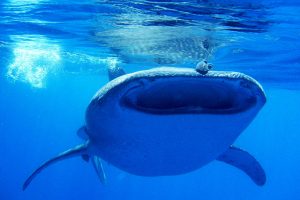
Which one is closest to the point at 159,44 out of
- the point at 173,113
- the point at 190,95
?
the point at 190,95

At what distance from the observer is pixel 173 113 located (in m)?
3.25

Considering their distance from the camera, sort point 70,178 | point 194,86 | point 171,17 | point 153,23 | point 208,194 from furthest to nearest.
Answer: point 208,194, point 70,178, point 153,23, point 171,17, point 194,86

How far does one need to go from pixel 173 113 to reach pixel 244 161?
3.51 meters

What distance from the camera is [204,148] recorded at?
13.3 ft

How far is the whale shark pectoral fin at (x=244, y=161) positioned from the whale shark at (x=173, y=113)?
1.52 metres

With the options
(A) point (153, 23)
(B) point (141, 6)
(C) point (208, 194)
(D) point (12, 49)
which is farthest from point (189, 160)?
(C) point (208, 194)

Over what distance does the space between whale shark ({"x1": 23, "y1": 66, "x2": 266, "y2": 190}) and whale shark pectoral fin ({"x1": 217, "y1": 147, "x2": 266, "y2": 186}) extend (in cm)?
152

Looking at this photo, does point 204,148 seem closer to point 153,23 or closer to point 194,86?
point 194,86

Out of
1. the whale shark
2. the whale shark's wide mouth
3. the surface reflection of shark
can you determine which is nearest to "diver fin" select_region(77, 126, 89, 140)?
the whale shark

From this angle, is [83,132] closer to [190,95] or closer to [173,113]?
[190,95]

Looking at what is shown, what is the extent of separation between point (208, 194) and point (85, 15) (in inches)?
2427

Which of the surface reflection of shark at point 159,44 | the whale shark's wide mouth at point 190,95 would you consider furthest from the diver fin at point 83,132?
the surface reflection of shark at point 159,44

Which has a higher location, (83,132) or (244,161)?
(83,132)

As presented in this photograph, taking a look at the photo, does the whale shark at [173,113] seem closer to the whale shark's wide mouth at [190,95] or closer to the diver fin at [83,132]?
the whale shark's wide mouth at [190,95]
